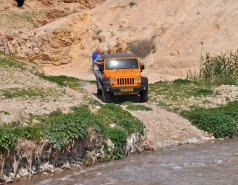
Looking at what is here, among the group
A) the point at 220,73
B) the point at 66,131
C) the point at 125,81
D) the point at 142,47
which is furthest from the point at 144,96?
the point at 142,47

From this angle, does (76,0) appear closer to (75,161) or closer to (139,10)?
(139,10)

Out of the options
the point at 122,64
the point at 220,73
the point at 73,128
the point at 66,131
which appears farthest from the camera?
the point at 220,73

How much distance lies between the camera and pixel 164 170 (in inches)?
422

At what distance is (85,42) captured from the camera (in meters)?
32.4

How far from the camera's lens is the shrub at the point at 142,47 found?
28439 mm

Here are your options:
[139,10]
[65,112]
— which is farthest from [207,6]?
[65,112]

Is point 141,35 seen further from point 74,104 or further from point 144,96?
point 74,104

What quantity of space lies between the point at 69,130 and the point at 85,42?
22.0m

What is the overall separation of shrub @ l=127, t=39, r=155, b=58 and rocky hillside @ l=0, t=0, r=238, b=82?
313 millimetres

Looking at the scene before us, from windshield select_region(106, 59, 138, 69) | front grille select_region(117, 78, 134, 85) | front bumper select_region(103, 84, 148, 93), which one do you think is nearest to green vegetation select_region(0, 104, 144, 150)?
front bumper select_region(103, 84, 148, 93)

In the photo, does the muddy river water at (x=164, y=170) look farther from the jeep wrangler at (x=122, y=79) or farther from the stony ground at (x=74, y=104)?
the jeep wrangler at (x=122, y=79)

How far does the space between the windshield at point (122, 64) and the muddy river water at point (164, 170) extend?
5.52 metres

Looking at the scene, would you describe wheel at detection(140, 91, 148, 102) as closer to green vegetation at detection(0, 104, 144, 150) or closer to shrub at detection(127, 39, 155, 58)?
green vegetation at detection(0, 104, 144, 150)

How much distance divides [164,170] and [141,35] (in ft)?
65.0
